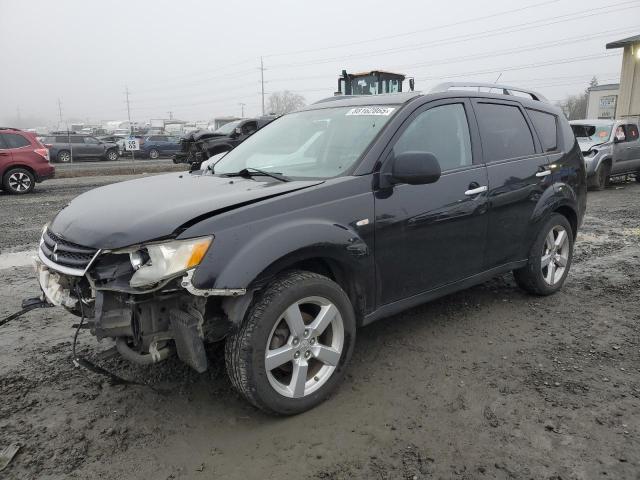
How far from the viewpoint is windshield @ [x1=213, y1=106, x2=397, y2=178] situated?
10.7 ft

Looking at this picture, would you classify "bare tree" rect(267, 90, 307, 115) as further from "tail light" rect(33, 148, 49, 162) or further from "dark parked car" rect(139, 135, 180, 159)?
"tail light" rect(33, 148, 49, 162)

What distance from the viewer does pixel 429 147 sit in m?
3.49

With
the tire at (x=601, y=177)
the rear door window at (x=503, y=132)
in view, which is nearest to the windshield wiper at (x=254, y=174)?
the rear door window at (x=503, y=132)

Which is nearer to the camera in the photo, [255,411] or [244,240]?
[244,240]

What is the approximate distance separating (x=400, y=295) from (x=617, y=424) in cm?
136

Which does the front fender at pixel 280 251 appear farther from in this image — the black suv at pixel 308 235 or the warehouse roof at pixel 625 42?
the warehouse roof at pixel 625 42

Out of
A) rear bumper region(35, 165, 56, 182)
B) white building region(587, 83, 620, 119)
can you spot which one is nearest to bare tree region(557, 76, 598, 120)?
white building region(587, 83, 620, 119)

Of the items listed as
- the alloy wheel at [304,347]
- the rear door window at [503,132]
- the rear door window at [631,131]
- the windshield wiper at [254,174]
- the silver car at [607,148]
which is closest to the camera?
the alloy wheel at [304,347]

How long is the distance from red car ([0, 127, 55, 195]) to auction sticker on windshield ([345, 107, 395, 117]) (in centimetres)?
1217

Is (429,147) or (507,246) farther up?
(429,147)

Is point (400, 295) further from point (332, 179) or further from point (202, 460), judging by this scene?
point (202, 460)

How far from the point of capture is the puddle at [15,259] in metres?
5.98

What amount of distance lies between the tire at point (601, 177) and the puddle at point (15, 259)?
1140cm

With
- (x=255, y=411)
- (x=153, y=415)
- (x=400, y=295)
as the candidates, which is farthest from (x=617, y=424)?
(x=153, y=415)
